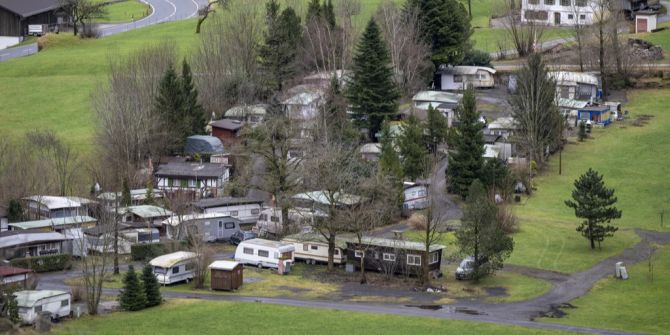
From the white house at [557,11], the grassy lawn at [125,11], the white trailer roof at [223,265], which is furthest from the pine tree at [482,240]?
the grassy lawn at [125,11]

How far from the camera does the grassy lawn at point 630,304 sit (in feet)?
172

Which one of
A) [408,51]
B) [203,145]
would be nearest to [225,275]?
[203,145]

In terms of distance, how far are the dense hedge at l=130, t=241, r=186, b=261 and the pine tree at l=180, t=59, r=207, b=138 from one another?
1936 cm

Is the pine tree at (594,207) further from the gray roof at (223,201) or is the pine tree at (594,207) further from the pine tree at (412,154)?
the gray roof at (223,201)

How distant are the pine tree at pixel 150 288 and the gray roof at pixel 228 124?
95.6 ft

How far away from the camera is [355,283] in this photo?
59906 mm

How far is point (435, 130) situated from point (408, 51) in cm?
1401

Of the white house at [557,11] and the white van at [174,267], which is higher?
the white house at [557,11]

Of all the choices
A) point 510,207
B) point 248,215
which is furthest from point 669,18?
point 248,215

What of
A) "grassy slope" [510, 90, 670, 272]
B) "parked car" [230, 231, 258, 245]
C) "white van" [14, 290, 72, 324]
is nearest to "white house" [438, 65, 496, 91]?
"grassy slope" [510, 90, 670, 272]

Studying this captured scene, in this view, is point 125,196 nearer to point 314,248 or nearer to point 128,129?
point 128,129

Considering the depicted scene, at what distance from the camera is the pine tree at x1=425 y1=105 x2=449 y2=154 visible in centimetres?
7888

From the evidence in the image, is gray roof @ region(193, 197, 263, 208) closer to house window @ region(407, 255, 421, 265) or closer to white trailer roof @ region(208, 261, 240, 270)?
white trailer roof @ region(208, 261, 240, 270)

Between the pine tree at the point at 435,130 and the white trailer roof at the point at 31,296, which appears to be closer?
the white trailer roof at the point at 31,296
